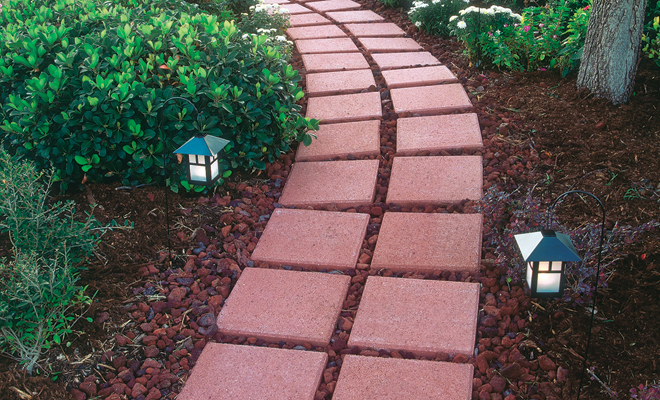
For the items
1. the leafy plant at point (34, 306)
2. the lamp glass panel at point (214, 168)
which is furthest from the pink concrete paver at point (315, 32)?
the leafy plant at point (34, 306)

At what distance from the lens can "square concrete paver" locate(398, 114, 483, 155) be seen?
3.82m

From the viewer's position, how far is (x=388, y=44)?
5.74m

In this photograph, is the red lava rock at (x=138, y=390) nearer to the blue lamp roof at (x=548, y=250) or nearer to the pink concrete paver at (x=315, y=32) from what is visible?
the blue lamp roof at (x=548, y=250)

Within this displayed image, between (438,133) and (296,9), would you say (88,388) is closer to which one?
(438,133)

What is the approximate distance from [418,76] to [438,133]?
1073 millimetres

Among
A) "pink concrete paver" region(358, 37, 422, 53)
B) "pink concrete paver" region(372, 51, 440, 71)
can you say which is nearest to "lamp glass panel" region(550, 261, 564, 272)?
"pink concrete paver" region(372, 51, 440, 71)

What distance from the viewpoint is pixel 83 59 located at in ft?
11.2

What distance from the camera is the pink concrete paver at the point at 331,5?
7.13m

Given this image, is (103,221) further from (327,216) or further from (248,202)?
(327,216)

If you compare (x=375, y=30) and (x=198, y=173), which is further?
(x=375, y=30)

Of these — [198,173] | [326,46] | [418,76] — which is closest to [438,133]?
[418,76]

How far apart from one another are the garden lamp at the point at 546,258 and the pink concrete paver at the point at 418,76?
2.91m

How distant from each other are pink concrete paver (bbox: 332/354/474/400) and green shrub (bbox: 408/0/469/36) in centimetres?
423

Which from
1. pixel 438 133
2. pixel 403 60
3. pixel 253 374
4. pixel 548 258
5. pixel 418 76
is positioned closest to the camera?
pixel 548 258
